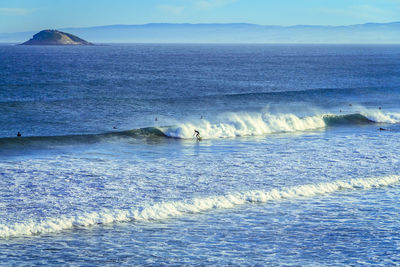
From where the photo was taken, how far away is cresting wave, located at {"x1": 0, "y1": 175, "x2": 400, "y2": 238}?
1719cm

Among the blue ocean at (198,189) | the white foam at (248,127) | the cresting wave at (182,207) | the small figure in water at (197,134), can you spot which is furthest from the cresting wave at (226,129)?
the cresting wave at (182,207)

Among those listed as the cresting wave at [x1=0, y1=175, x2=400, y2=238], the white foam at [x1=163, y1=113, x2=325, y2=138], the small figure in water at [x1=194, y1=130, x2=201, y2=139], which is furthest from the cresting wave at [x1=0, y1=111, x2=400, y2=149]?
the cresting wave at [x1=0, y1=175, x2=400, y2=238]

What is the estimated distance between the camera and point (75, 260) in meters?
14.8

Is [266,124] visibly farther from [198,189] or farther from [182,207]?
[182,207]

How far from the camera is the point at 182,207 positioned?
19.3m

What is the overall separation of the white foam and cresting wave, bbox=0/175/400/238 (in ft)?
50.1

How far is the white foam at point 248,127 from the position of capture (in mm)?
37312

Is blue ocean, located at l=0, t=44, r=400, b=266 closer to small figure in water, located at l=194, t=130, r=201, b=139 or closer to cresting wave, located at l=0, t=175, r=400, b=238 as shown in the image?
cresting wave, located at l=0, t=175, r=400, b=238

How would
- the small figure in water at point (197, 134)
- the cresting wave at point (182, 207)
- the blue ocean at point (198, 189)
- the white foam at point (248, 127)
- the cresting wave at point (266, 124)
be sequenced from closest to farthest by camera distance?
1. the blue ocean at point (198, 189)
2. the cresting wave at point (182, 207)
3. the small figure in water at point (197, 134)
4. the white foam at point (248, 127)
5. the cresting wave at point (266, 124)

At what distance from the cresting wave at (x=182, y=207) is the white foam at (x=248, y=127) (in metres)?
15.3

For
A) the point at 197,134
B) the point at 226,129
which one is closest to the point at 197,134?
the point at 197,134

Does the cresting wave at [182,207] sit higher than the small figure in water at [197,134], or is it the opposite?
the small figure in water at [197,134]

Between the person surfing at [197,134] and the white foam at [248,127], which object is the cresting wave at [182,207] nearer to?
the person surfing at [197,134]

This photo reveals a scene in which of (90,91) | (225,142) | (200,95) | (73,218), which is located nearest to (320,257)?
(73,218)
